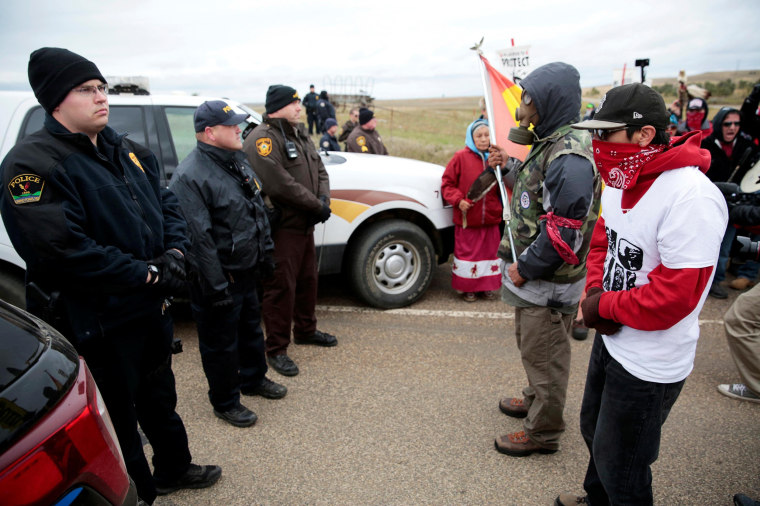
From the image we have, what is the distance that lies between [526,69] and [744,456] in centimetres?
297

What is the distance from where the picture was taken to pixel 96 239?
1991 millimetres

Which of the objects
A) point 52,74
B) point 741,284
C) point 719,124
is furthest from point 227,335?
point 719,124

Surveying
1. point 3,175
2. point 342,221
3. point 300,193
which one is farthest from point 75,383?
point 342,221

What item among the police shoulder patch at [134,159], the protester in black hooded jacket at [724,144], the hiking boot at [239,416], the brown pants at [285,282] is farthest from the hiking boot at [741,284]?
the police shoulder patch at [134,159]

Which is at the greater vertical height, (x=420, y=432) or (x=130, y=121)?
(x=130, y=121)

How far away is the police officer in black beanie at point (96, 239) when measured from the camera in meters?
1.83

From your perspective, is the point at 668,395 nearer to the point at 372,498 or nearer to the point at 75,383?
the point at 372,498

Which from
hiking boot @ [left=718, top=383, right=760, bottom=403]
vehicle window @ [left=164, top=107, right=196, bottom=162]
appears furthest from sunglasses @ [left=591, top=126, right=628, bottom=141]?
vehicle window @ [left=164, top=107, right=196, bottom=162]

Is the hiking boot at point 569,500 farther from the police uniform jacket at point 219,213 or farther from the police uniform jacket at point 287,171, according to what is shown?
the police uniform jacket at point 287,171

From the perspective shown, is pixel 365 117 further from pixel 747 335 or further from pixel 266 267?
pixel 747 335

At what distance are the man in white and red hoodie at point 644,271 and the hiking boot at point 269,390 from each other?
211 centimetres

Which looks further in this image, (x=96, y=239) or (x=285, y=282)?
(x=285, y=282)

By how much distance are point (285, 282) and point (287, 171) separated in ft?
2.77

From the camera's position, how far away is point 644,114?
170 cm
